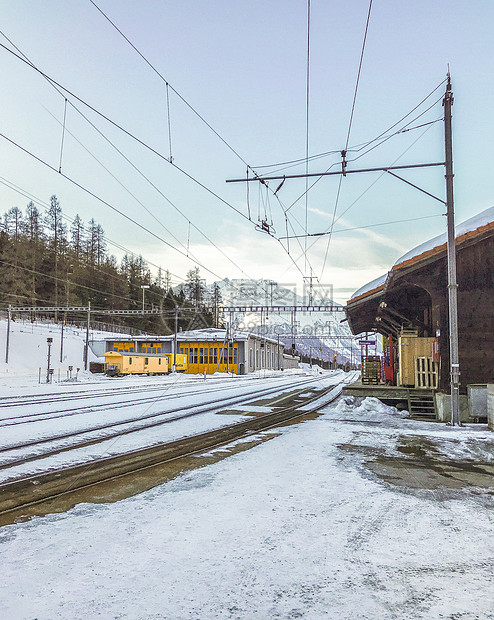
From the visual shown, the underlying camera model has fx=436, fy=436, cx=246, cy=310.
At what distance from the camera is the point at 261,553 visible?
351 centimetres

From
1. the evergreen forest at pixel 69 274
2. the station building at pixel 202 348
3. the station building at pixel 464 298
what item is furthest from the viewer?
the evergreen forest at pixel 69 274

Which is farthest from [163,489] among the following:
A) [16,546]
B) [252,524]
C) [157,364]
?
[157,364]

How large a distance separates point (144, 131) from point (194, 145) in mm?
2818

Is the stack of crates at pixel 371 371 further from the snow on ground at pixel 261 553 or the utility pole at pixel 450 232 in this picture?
the snow on ground at pixel 261 553

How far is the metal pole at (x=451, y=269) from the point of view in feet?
38.3

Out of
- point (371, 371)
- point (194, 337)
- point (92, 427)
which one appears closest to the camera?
point (92, 427)

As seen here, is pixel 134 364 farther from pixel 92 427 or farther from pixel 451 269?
pixel 451 269

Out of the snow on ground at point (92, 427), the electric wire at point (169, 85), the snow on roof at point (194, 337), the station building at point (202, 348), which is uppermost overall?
the electric wire at point (169, 85)

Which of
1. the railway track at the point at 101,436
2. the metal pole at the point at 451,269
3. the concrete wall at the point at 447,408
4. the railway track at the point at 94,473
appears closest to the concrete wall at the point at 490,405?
the metal pole at the point at 451,269

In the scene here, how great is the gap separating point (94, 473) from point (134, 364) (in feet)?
143

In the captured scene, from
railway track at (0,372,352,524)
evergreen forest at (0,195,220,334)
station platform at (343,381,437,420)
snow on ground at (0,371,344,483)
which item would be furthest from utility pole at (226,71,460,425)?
evergreen forest at (0,195,220,334)

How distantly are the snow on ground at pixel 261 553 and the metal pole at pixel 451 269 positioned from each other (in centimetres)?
691

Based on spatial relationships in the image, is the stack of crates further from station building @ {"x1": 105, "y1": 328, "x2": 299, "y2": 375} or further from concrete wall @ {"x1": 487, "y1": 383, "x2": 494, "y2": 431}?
station building @ {"x1": 105, "y1": 328, "x2": 299, "y2": 375}

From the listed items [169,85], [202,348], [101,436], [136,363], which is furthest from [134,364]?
[101,436]
